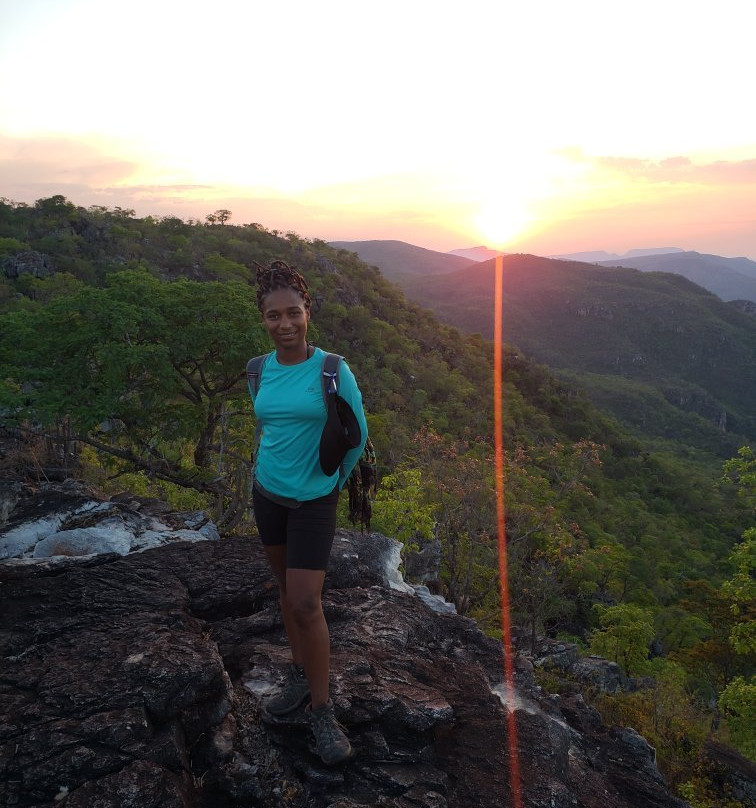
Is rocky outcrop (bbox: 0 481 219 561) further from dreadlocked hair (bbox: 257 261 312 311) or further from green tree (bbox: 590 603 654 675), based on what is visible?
green tree (bbox: 590 603 654 675)

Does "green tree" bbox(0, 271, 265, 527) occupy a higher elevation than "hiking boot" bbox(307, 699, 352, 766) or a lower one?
higher

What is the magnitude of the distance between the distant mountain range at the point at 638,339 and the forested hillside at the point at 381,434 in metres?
38.2

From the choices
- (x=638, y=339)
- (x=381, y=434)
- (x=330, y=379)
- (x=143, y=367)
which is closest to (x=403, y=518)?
(x=143, y=367)

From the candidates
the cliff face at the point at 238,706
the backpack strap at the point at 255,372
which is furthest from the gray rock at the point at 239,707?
the backpack strap at the point at 255,372

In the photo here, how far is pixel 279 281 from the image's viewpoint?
2.70 meters

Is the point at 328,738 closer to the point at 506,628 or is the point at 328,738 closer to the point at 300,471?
the point at 300,471

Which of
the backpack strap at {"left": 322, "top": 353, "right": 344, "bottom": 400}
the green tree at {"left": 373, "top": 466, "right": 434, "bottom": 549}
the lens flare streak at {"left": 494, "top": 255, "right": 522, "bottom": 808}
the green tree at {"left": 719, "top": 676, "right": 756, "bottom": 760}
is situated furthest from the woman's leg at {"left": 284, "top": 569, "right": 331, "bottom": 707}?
the green tree at {"left": 719, "top": 676, "right": 756, "bottom": 760}

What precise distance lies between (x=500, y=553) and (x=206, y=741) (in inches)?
392

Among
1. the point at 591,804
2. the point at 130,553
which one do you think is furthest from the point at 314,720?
the point at 130,553

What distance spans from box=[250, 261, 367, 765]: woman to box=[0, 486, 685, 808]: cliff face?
35cm

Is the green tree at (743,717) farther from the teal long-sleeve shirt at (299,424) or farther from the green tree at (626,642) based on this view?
the teal long-sleeve shirt at (299,424)

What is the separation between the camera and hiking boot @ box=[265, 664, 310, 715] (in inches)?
113

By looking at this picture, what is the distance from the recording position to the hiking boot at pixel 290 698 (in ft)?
9.42

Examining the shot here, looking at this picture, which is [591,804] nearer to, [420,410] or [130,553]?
Answer: [130,553]
